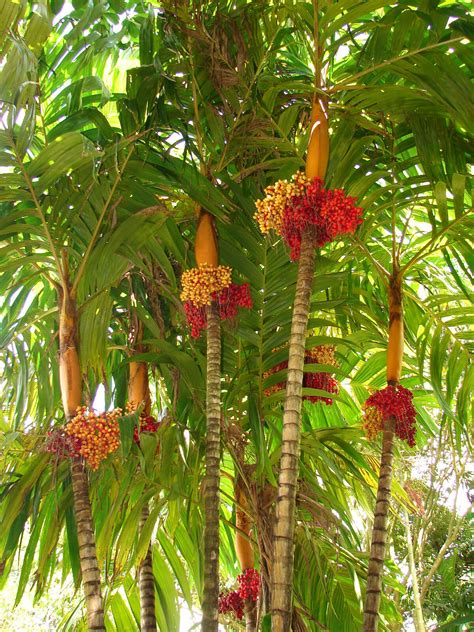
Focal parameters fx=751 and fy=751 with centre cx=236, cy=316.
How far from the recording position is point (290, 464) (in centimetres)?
218

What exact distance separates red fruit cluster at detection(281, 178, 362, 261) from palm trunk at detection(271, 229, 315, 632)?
0.14 feet

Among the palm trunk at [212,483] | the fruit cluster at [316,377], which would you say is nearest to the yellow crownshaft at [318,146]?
the palm trunk at [212,483]

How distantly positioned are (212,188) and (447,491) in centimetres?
834

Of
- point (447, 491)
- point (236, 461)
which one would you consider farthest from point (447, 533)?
point (236, 461)

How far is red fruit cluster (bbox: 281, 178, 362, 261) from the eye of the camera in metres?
2.26

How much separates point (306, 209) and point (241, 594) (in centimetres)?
170

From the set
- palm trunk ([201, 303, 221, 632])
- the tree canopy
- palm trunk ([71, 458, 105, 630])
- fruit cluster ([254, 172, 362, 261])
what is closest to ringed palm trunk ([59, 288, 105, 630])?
palm trunk ([71, 458, 105, 630])

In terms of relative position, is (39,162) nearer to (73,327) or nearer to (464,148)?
(73,327)

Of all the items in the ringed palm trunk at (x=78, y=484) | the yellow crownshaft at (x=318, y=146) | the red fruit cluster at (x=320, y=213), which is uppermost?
the yellow crownshaft at (x=318, y=146)

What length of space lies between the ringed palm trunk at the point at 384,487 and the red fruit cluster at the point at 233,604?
91cm

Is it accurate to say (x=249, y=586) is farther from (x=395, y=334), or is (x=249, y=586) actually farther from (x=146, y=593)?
(x=395, y=334)

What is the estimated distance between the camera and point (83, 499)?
2342 millimetres

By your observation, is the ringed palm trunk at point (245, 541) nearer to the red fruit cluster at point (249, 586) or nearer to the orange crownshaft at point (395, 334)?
the red fruit cluster at point (249, 586)

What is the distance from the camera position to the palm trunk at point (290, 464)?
2.06 m
